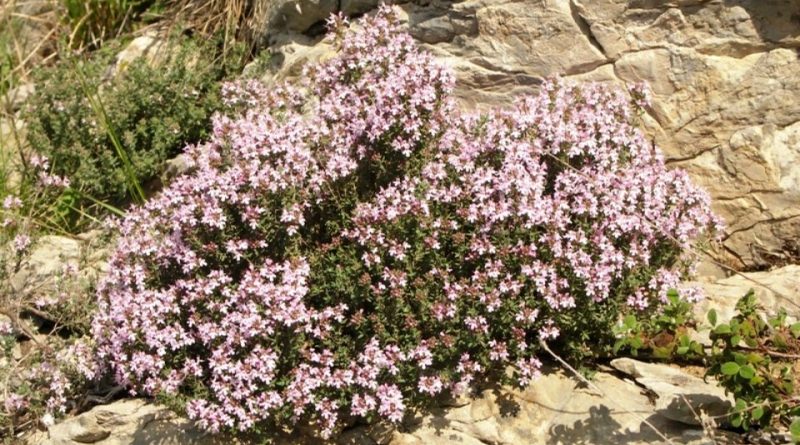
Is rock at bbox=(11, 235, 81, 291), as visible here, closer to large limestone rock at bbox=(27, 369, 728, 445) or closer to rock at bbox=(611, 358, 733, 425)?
large limestone rock at bbox=(27, 369, 728, 445)

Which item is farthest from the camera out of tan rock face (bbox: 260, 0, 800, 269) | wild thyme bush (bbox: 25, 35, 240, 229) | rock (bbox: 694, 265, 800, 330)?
wild thyme bush (bbox: 25, 35, 240, 229)

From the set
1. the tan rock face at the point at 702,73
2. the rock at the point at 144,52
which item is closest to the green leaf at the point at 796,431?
the tan rock face at the point at 702,73

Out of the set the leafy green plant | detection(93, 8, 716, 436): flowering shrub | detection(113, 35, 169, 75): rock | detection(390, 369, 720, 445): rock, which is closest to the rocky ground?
detection(390, 369, 720, 445): rock

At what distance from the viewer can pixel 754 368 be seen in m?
4.15

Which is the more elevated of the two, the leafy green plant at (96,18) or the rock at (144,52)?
the leafy green plant at (96,18)

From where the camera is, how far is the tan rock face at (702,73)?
5535 millimetres

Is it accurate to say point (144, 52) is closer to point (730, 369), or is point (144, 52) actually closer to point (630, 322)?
point (630, 322)

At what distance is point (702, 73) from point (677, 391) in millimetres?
2065

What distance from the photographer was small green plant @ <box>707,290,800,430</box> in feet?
13.4

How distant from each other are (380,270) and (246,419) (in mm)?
965

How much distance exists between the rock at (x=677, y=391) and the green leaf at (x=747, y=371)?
32 centimetres

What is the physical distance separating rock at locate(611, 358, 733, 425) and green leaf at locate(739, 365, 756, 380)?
32cm

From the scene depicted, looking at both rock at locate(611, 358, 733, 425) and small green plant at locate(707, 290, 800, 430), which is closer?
small green plant at locate(707, 290, 800, 430)

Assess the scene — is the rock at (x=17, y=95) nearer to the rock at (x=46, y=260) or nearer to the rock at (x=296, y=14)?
the rock at (x=46, y=260)
